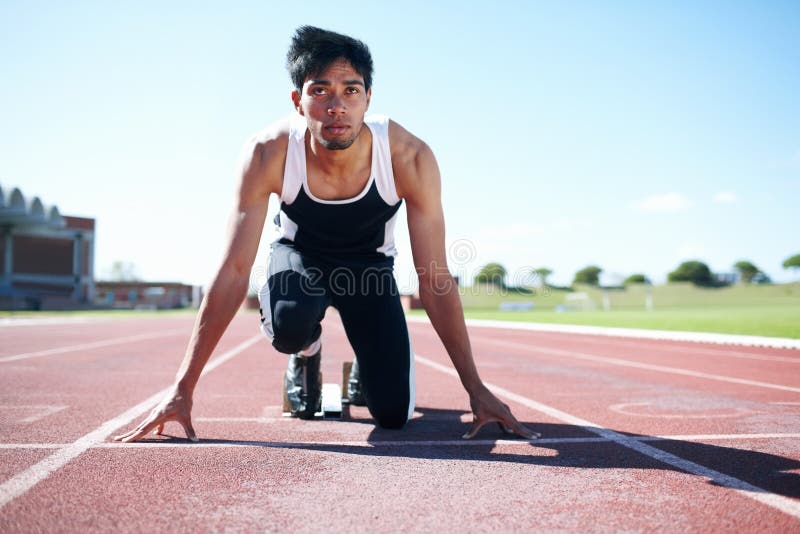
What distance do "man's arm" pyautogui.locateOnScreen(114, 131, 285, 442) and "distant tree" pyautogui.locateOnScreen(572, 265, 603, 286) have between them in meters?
144

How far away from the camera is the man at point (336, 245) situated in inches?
131

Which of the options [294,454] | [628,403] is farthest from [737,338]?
[294,454]

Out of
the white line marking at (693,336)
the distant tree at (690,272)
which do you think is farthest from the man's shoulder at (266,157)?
the distant tree at (690,272)

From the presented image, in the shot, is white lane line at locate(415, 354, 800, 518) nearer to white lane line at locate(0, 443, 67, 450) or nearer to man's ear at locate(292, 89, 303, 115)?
man's ear at locate(292, 89, 303, 115)

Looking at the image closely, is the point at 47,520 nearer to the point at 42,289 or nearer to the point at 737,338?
the point at 737,338

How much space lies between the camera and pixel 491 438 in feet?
11.7

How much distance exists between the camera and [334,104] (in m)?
3.30

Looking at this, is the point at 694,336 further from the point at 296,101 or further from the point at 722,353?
the point at 296,101

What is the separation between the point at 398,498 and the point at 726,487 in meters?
1.35

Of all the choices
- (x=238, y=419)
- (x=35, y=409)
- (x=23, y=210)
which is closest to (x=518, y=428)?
(x=238, y=419)

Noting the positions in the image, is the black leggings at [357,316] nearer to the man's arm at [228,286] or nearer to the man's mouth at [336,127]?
the man's arm at [228,286]

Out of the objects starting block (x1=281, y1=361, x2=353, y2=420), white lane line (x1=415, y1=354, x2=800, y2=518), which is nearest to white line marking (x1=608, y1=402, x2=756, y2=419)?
white lane line (x1=415, y1=354, x2=800, y2=518)

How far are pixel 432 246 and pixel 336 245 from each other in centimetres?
71

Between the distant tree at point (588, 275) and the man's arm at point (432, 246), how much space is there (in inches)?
5635
